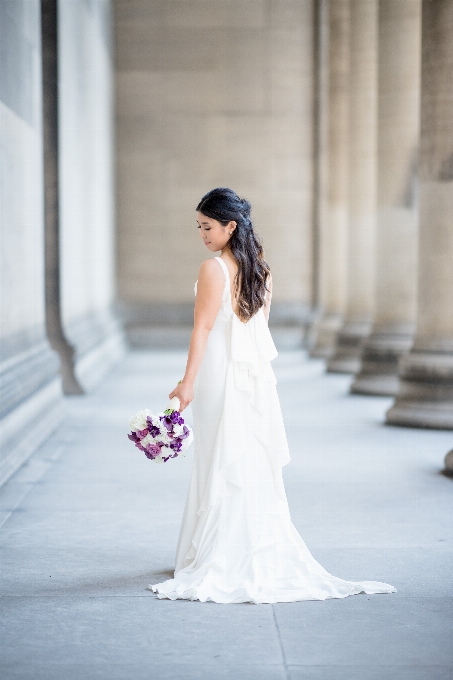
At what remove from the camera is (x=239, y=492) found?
651cm

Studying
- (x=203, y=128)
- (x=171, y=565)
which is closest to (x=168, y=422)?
(x=171, y=565)

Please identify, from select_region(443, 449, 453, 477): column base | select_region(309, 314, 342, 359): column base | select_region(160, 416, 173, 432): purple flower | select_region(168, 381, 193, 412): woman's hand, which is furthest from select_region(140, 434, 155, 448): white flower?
select_region(309, 314, 342, 359): column base

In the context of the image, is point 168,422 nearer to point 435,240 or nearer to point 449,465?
point 449,465

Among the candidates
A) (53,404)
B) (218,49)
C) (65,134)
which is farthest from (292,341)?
(53,404)

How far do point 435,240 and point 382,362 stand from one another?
14.3 feet

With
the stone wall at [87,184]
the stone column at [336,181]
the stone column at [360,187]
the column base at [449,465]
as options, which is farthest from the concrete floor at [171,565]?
the stone column at [336,181]

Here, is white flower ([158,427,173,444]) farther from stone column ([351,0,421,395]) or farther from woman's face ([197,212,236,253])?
stone column ([351,0,421,395])

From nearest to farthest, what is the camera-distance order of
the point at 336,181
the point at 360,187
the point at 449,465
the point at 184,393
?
1. the point at 184,393
2. the point at 449,465
3. the point at 360,187
4. the point at 336,181

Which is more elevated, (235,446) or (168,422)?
(168,422)

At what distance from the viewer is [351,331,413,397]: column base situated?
17359 millimetres

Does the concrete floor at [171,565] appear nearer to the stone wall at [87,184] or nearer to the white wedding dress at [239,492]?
the white wedding dress at [239,492]

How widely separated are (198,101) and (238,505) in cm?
2139

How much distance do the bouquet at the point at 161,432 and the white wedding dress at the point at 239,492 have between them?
25cm

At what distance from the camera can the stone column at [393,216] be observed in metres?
17.2
